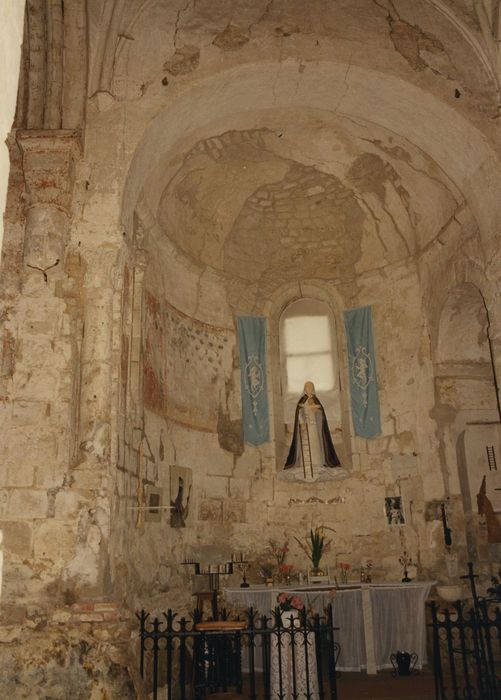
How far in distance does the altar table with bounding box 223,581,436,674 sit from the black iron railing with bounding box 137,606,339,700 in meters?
0.77

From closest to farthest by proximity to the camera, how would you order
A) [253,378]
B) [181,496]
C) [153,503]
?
[153,503] < [181,496] < [253,378]

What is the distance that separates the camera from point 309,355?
11875 millimetres

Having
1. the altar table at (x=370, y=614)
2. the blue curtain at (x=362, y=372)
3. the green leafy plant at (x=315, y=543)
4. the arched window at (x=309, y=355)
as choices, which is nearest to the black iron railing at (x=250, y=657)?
the altar table at (x=370, y=614)

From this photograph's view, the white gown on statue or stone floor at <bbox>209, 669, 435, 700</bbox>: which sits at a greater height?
the white gown on statue

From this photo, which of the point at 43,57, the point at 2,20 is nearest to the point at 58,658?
the point at 2,20

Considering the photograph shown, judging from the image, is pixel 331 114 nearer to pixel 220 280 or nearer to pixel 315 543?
pixel 220 280

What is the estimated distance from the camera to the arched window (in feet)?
37.9

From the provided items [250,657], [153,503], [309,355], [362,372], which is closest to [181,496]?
[153,503]

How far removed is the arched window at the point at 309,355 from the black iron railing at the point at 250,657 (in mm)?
4577

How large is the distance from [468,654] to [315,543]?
2.55 metres

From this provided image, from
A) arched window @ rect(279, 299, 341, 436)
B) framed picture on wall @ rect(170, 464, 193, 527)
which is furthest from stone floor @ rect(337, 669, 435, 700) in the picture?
arched window @ rect(279, 299, 341, 436)

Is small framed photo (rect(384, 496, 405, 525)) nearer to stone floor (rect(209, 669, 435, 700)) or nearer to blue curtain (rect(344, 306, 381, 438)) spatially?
blue curtain (rect(344, 306, 381, 438))

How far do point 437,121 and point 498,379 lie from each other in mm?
3566

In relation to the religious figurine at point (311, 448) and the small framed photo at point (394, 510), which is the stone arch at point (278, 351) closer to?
the religious figurine at point (311, 448)
